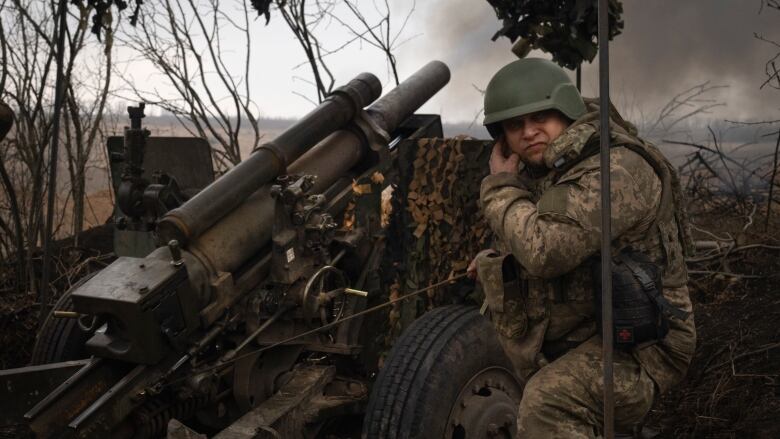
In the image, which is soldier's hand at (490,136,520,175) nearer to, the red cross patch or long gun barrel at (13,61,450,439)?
the red cross patch

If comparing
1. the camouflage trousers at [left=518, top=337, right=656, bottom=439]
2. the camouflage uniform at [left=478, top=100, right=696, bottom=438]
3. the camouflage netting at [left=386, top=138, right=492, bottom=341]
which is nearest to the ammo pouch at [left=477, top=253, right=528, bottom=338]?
the camouflage uniform at [left=478, top=100, right=696, bottom=438]

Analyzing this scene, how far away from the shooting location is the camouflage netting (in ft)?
14.0

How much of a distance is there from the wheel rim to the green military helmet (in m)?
1.35

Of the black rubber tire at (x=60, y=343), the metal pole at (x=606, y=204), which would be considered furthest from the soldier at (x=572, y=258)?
the black rubber tire at (x=60, y=343)

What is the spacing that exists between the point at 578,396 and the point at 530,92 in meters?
1.06

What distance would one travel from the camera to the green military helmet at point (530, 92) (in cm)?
292

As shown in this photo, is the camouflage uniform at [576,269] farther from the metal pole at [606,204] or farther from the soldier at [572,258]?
the metal pole at [606,204]

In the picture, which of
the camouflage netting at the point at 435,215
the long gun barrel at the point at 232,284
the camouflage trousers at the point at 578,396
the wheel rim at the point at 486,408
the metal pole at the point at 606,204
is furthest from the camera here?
the camouflage netting at the point at 435,215

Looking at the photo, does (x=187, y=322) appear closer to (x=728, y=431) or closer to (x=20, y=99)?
(x=728, y=431)

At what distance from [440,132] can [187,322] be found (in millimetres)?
2308

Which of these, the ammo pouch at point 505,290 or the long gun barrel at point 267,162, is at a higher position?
the long gun barrel at point 267,162

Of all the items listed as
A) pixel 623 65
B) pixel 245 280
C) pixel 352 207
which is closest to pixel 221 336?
pixel 245 280

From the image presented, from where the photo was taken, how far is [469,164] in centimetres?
430

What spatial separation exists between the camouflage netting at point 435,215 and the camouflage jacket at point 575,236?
118 centimetres
